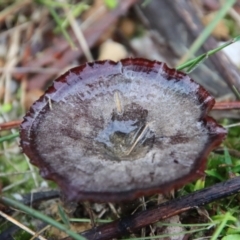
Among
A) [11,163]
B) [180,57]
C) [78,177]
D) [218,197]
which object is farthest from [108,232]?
[180,57]

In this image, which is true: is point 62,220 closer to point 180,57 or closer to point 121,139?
point 121,139

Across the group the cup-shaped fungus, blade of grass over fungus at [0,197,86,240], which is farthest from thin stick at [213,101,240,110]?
blade of grass over fungus at [0,197,86,240]

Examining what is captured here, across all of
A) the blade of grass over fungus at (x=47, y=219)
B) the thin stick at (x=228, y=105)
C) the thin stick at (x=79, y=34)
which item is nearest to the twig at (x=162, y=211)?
the blade of grass over fungus at (x=47, y=219)

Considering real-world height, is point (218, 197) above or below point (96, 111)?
below

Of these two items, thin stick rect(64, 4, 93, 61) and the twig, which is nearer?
the twig

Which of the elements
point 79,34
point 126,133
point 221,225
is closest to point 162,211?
point 221,225

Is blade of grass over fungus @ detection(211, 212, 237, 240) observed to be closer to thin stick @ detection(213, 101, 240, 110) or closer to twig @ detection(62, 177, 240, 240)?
twig @ detection(62, 177, 240, 240)
